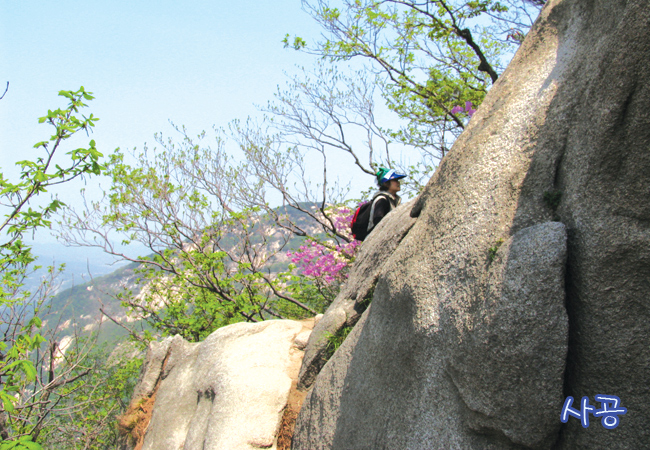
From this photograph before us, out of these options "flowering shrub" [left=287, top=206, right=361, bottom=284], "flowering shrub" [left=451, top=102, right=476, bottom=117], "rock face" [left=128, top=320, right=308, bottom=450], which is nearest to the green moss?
"rock face" [left=128, top=320, right=308, bottom=450]

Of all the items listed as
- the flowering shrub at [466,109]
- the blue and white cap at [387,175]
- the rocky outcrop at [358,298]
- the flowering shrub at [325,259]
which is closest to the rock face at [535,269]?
the rocky outcrop at [358,298]

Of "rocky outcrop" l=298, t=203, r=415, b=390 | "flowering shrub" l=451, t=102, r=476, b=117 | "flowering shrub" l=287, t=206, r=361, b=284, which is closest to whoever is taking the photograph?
"rocky outcrop" l=298, t=203, r=415, b=390

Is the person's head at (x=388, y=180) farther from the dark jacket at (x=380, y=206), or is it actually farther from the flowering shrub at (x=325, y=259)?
the flowering shrub at (x=325, y=259)

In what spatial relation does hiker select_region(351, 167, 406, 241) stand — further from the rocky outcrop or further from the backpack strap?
the rocky outcrop

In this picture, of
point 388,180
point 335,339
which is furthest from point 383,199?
point 335,339

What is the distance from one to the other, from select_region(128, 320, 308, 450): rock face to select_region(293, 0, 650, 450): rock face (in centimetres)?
164

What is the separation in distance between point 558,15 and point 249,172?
11.0m

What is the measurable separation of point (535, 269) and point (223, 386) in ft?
16.7

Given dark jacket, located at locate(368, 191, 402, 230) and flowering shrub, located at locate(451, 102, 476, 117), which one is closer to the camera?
dark jacket, located at locate(368, 191, 402, 230)

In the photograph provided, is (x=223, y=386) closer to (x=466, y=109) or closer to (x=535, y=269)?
(x=535, y=269)

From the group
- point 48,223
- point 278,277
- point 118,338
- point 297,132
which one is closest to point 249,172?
point 297,132

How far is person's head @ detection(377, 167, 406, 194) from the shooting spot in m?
6.95

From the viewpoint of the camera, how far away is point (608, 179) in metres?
2.76

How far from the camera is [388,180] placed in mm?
6980
